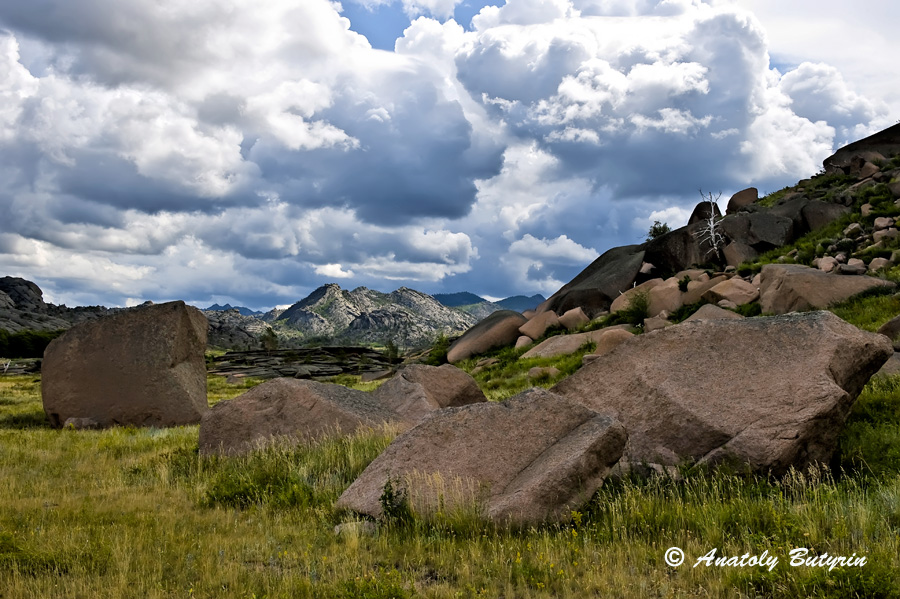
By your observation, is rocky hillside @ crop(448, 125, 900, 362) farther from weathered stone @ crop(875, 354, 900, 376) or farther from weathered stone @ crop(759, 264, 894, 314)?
weathered stone @ crop(875, 354, 900, 376)

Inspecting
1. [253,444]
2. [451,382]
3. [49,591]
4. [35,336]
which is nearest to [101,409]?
[253,444]

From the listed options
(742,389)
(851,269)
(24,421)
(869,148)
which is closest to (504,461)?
(742,389)

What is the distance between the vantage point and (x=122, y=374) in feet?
73.5

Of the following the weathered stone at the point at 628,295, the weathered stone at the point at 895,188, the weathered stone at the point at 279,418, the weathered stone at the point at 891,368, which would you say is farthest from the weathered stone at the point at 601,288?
the weathered stone at the point at 279,418

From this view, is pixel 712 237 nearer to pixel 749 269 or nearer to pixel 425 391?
pixel 749 269

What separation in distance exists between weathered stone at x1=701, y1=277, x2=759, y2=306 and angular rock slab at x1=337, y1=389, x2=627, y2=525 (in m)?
22.2

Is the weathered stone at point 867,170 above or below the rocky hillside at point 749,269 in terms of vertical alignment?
above

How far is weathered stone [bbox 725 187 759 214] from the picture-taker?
5662 centimetres

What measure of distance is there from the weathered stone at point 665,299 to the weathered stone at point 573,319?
17.1 feet

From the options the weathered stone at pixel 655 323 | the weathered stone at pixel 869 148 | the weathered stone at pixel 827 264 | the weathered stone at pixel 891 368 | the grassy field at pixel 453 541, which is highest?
the weathered stone at pixel 869 148

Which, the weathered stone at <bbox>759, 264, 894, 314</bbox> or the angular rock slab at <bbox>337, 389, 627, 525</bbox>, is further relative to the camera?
the weathered stone at <bbox>759, 264, 894, 314</bbox>

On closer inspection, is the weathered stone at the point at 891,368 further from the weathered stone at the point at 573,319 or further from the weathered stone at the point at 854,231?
the weathered stone at the point at 573,319

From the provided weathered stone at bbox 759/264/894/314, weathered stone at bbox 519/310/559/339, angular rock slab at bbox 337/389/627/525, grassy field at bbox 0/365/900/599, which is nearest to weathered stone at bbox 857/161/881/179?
weathered stone at bbox 759/264/894/314

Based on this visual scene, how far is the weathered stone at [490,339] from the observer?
42719 mm
